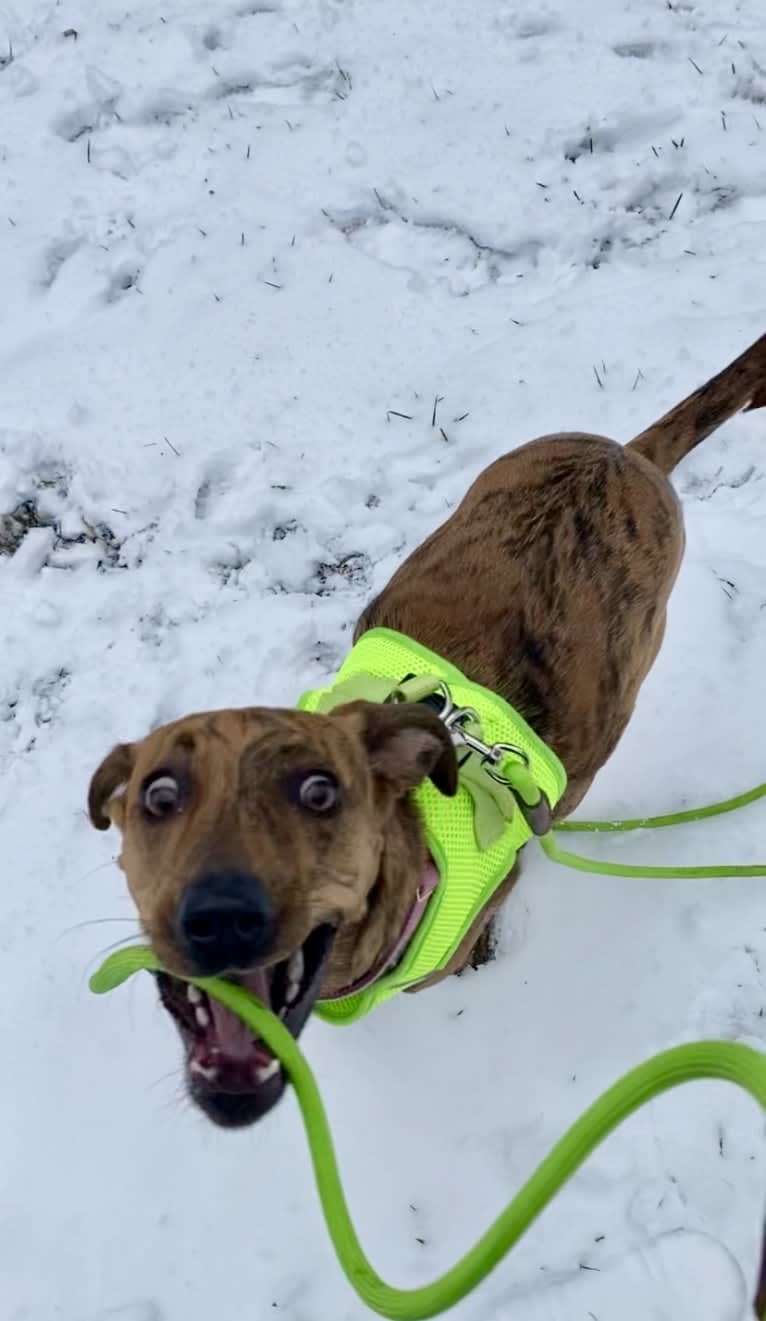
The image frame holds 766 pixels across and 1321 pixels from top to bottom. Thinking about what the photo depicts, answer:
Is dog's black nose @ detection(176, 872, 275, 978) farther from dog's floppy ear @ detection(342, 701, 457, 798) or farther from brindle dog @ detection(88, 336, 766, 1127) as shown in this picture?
dog's floppy ear @ detection(342, 701, 457, 798)

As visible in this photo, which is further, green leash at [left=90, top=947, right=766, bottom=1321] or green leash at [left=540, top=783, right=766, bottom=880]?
green leash at [left=540, top=783, right=766, bottom=880]

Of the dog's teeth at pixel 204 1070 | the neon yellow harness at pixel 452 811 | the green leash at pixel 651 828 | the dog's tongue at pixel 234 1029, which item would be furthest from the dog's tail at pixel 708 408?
the dog's teeth at pixel 204 1070

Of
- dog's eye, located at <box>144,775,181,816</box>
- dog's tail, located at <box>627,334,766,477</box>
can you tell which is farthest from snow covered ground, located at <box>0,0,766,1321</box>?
dog's eye, located at <box>144,775,181,816</box>

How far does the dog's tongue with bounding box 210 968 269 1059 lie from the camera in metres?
2.23

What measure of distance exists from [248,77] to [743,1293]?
556 centimetres

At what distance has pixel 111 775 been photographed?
8.53ft

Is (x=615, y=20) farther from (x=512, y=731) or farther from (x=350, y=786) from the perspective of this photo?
(x=350, y=786)

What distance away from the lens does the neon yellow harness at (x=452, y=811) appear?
2695 mm

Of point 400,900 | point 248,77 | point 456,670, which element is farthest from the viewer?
point 248,77

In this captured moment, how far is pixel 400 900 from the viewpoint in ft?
8.70

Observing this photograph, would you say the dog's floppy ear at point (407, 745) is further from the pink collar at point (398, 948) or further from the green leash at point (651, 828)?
the green leash at point (651, 828)

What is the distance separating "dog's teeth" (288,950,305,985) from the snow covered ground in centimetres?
115

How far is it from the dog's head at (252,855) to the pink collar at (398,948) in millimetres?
211

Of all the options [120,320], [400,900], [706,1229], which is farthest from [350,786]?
[120,320]
